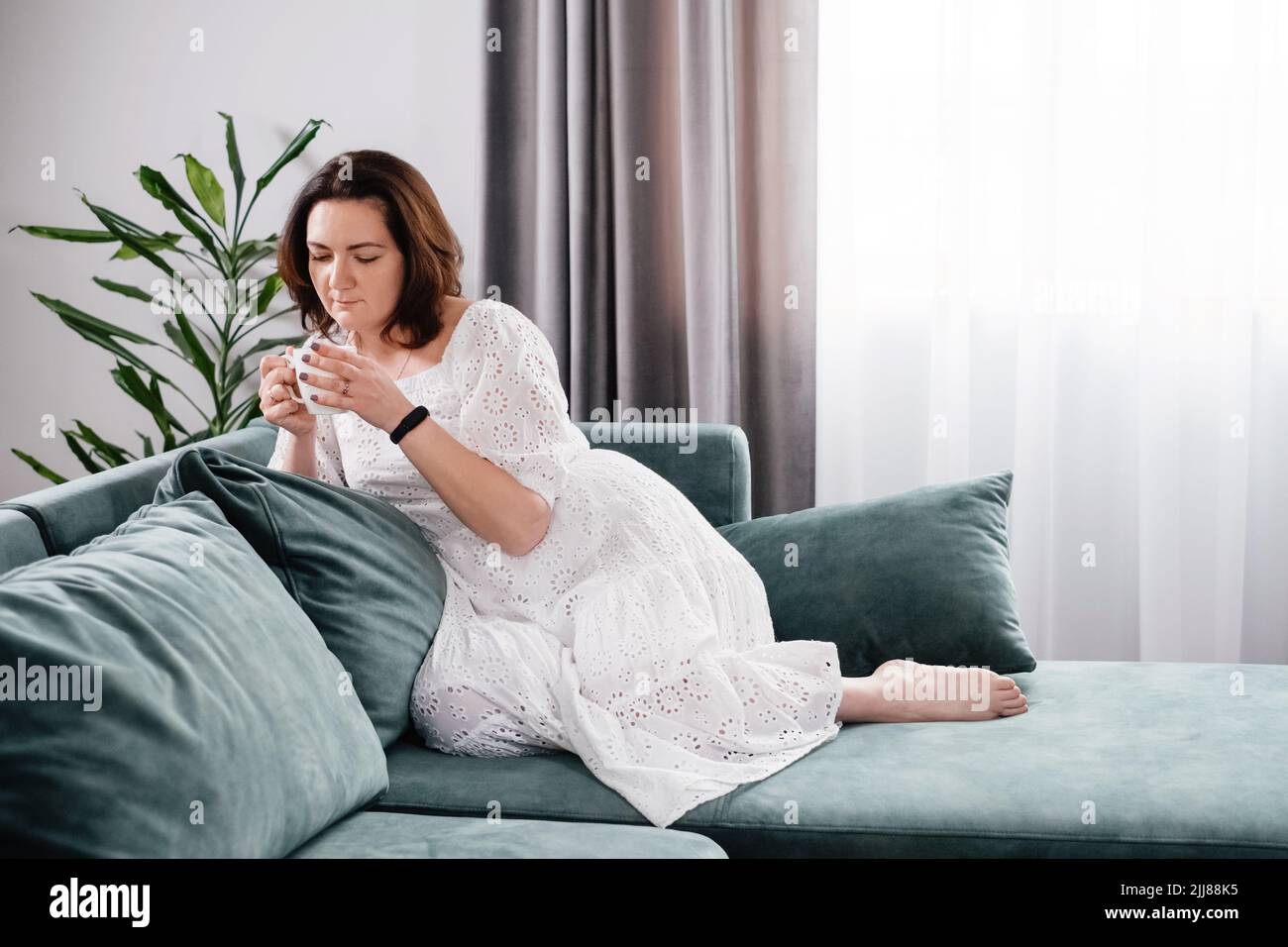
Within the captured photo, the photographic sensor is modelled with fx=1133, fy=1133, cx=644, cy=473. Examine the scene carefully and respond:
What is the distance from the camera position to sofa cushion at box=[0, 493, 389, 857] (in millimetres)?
831

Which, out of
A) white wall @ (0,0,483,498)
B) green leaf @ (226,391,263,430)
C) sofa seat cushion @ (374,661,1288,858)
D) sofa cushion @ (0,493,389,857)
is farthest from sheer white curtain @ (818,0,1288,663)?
sofa cushion @ (0,493,389,857)

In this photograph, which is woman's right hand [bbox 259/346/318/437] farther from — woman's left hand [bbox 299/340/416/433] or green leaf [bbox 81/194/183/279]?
green leaf [bbox 81/194/183/279]

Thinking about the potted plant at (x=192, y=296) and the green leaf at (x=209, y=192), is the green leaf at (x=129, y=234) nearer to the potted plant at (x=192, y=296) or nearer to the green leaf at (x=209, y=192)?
the potted plant at (x=192, y=296)

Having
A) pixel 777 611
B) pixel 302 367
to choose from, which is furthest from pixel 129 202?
pixel 777 611

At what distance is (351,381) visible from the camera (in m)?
1.42

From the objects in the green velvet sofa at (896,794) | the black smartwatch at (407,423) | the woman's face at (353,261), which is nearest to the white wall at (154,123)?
the woman's face at (353,261)

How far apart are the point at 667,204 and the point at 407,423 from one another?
4.18 feet

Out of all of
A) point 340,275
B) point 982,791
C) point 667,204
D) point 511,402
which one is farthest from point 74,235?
point 982,791

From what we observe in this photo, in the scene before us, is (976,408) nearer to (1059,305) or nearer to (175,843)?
(1059,305)

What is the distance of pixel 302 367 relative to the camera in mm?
1425

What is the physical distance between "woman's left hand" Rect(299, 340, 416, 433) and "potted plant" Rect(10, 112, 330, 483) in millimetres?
1083

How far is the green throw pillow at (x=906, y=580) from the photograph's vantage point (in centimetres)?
172

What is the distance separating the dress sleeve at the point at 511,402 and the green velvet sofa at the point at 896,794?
0.40 metres

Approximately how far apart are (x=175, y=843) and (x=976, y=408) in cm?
209
